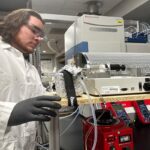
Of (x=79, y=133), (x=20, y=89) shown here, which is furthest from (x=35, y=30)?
(x=79, y=133)

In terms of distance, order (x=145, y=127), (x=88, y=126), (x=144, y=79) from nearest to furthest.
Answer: (x=144, y=79) → (x=88, y=126) → (x=145, y=127)

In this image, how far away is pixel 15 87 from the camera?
3.05 feet

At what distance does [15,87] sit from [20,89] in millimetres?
29

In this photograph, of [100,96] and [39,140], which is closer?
[100,96]

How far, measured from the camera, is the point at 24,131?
3.13 feet

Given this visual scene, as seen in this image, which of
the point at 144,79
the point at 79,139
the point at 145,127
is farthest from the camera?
the point at 145,127

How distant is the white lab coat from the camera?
2.90 feet

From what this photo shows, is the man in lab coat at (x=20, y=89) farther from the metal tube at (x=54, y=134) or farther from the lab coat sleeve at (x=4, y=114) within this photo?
the metal tube at (x=54, y=134)

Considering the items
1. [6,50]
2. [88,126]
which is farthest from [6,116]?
[88,126]

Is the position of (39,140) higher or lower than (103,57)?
lower

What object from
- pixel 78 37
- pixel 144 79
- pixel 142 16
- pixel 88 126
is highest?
pixel 142 16

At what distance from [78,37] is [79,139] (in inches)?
36.3

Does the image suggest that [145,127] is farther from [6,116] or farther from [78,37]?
[6,116]

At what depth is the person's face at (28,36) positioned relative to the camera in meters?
1.07
